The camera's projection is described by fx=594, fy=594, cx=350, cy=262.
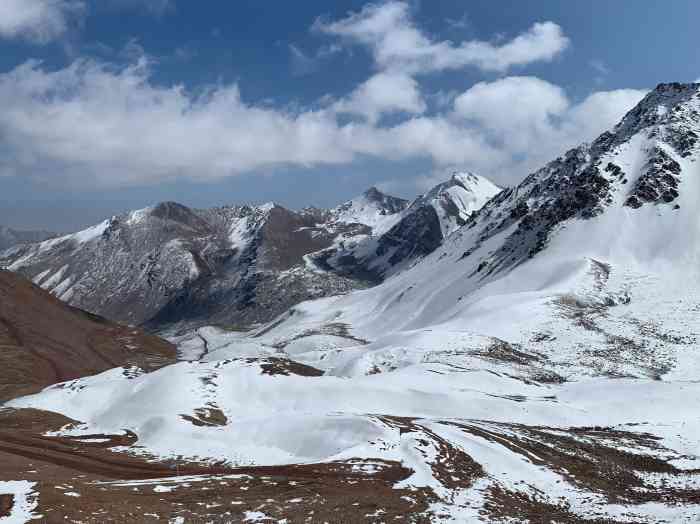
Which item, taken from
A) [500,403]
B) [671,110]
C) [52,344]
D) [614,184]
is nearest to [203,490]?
[500,403]

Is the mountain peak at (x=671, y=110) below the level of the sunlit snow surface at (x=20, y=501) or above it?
above

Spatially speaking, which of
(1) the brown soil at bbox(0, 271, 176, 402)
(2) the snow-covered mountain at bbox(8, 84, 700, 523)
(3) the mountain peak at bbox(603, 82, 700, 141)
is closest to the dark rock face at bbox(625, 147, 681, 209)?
(2) the snow-covered mountain at bbox(8, 84, 700, 523)

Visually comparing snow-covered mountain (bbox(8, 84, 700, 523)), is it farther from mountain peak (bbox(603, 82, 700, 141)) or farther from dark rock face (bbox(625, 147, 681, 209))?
mountain peak (bbox(603, 82, 700, 141))

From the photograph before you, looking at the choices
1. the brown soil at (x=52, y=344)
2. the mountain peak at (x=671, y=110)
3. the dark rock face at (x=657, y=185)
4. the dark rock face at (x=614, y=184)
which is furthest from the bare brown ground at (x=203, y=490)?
the mountain peak at (x=671, y=110)

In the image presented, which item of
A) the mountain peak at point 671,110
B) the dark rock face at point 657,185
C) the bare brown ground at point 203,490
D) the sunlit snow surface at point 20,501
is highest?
the mountain peak at point 671,110

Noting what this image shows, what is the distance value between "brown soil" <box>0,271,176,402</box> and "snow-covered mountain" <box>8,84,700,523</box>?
33020mm

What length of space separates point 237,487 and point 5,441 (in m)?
22.7

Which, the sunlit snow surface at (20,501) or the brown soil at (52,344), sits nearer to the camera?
the sunlit snow surface at (20,501)

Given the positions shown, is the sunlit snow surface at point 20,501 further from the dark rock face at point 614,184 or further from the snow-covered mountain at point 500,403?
the dark rock face at point 614,184

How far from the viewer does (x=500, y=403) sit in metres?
56.6

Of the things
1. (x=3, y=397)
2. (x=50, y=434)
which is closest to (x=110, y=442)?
(x=50, y=434)

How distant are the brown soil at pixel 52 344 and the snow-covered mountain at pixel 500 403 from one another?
33020mm

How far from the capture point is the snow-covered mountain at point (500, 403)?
32.7m

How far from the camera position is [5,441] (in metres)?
43.0
